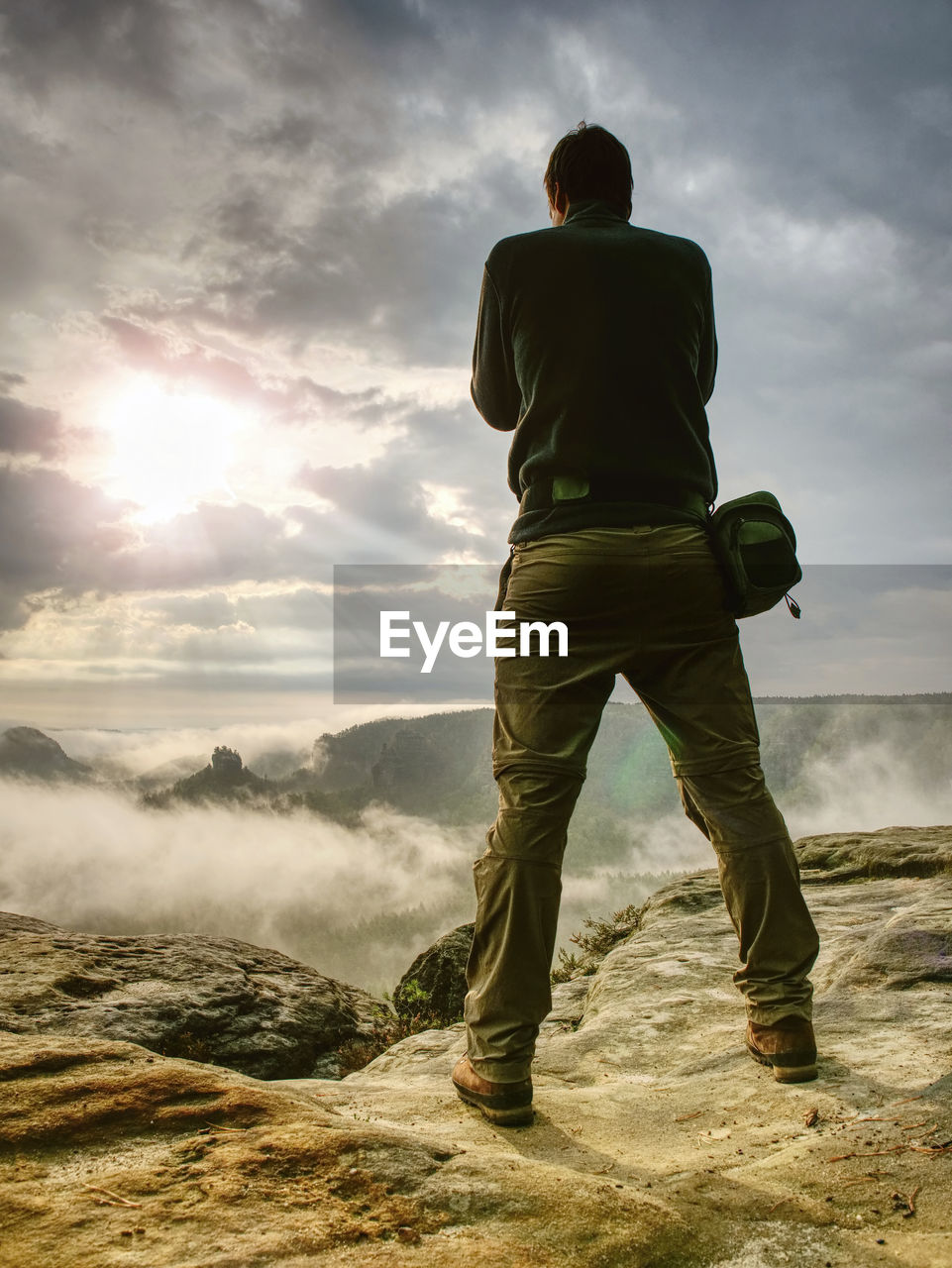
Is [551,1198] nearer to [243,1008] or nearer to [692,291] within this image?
[692,291]

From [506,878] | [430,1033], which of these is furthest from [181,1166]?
[430,1033]

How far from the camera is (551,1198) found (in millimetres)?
1747

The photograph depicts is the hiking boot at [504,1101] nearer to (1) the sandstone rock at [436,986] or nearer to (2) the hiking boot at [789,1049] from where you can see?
(2) the hiking boot at [789,1049]

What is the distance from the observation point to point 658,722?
3123 millimetres

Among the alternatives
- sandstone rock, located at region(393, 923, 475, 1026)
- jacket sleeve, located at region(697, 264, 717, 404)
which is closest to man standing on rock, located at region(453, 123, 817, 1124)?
jacket sleeve, located at region(697, 264, 717, 404)

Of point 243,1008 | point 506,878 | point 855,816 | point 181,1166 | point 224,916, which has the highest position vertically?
point 506,878

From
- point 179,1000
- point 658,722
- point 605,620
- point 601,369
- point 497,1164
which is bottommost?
point 179,1000

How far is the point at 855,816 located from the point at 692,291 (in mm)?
73045

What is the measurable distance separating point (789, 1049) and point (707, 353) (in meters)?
3.10

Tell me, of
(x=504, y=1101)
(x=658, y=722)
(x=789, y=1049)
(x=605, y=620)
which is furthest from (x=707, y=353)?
(x=504, y=1101)

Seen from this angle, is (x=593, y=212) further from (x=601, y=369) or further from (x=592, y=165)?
(x=601, y=369)

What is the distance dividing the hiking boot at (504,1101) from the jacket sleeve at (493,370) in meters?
2.75

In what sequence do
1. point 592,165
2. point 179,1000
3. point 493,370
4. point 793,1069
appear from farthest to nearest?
point 179,1000
point 592,165
point 493,370
point 793,1069

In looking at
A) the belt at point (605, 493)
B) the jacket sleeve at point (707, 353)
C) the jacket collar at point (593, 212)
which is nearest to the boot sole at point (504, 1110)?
the belt at point (605, 493)
